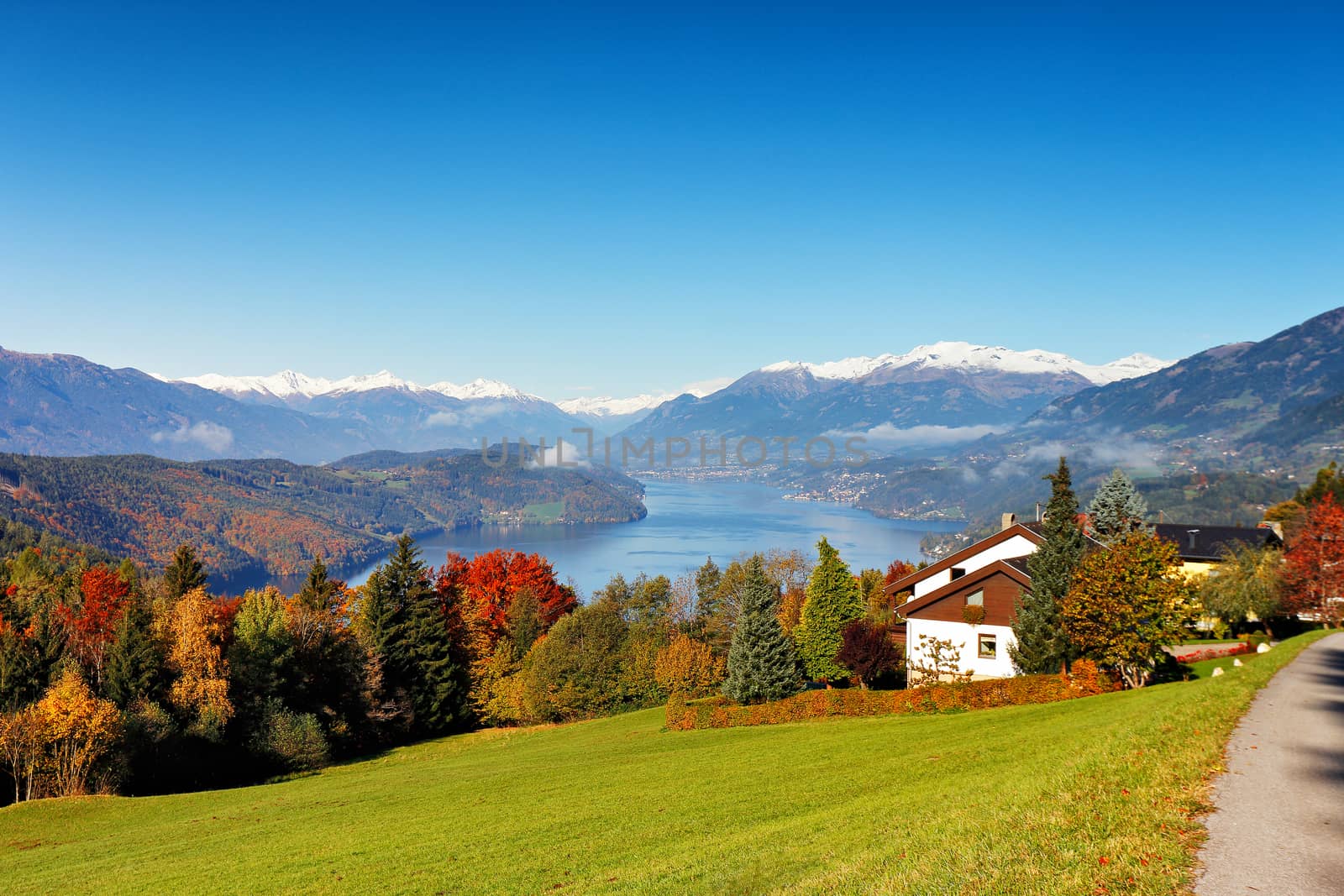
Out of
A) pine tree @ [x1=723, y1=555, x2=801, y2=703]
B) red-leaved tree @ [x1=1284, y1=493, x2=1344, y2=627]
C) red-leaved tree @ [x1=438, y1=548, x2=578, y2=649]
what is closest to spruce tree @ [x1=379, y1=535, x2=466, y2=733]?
red-leaved tree @ [x1=438, y1=548, x2=578, y2=649]

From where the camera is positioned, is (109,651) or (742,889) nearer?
(742,889)

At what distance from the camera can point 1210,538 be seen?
2453 inches

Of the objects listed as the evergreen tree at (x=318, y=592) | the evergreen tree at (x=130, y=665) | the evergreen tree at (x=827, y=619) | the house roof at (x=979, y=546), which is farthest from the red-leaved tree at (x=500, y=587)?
the house roof at (x=979, y=546)

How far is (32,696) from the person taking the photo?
36.0 m

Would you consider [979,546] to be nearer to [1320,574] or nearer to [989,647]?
[989,647]

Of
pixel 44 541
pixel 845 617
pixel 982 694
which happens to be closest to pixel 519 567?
pixel 845 617

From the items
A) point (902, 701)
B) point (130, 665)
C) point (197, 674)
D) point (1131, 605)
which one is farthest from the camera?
point (197, 674)

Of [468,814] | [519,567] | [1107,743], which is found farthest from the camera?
[519,567]

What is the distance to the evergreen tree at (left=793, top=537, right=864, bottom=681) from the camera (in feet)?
144

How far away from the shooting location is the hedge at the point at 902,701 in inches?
1064

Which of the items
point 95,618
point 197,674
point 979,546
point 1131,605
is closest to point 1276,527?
point 979,546

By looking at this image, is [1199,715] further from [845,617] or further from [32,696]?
[32,696]

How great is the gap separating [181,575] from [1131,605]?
5992cm

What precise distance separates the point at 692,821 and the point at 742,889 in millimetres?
4960
